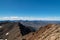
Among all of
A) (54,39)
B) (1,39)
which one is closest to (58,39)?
(54,39)

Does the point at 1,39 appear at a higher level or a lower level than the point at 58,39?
lower

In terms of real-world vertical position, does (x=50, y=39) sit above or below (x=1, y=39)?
above

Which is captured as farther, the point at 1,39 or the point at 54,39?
the point at 1,39

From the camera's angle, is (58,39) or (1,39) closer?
(58,39)

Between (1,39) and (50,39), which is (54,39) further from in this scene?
(1,39)

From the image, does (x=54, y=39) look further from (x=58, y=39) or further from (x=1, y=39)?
(x=1, y=39)

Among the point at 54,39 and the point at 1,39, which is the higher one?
the point at 54,39
